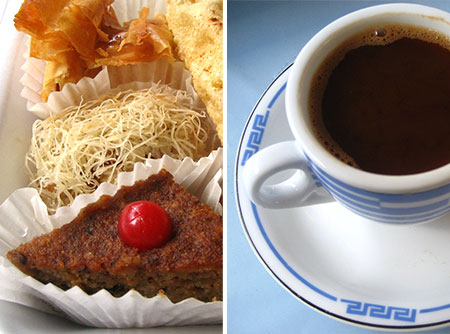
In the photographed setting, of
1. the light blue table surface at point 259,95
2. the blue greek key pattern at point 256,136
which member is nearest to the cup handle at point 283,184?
the blue greek key pattern at point 256,136

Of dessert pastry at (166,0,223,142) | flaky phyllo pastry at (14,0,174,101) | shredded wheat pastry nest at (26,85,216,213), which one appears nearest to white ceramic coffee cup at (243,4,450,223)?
dessert pastry at (166,0,223,142)

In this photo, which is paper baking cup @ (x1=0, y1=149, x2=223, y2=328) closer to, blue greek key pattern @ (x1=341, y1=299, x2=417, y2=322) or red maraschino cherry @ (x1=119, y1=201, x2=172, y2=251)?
red maraschino cherry @ (x1=119, y1=201, x2=172, y2=251)

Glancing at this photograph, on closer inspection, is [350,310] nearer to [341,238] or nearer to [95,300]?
[341,238]

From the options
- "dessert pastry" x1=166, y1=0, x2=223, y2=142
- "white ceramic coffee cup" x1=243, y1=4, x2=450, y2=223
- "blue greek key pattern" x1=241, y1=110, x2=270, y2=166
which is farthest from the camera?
"dessert pastry" x1=166, y1=0, x2=223, y2=142

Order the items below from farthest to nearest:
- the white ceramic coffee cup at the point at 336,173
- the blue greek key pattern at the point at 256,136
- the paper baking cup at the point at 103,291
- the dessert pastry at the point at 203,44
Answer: the dessert pastry at the point at 203,44, the paper baking cup at the point at 103,291, the blue greek key pattern at the point at 256,136, the white ceramic coffee cup at the point at 336,173

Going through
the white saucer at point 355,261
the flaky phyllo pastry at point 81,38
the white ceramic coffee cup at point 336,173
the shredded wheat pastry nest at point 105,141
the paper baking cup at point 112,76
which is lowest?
the shredded wheat pastry nest at point 105,141

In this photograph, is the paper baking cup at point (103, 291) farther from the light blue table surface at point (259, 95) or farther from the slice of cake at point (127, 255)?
the light blue table surface at point (259, 95)
